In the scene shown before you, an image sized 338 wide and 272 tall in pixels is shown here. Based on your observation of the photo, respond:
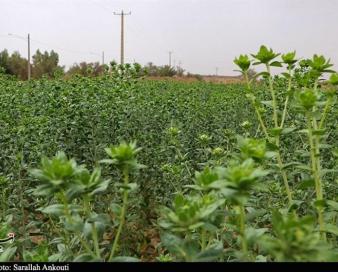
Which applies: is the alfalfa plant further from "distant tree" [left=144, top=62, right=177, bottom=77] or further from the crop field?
"distant tree" [left=144, top=62, right=177, bottom=77]

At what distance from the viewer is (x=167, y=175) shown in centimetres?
389

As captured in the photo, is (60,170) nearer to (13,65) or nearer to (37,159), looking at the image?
(37,159)

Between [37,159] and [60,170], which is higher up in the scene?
[60,170]

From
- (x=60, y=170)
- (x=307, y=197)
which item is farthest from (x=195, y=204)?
(x=307, y=197)

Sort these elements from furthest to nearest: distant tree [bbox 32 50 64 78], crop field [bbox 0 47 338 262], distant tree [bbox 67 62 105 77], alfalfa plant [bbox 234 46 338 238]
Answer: distant tree [bbox 32 50 64 78], distant tree [bbox 67 62 105 77], alfalfa plant [bbox 234 46 338 238], crop field [bbox 0 47 338 262]

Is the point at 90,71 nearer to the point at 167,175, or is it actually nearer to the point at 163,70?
the point at 167,175

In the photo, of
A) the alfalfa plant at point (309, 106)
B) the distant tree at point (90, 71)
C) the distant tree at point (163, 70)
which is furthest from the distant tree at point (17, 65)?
the alfalfa plant at point (309, 106)

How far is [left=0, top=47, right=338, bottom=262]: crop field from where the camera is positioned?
48.5 inches

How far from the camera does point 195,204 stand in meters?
1.23

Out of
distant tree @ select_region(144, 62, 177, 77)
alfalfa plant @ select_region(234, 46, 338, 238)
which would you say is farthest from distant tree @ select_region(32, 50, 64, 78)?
alfalfa plant @ select_region(234, 46, 338, 238)

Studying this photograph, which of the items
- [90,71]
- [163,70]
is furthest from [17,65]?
[90,71]

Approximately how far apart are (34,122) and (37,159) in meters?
0.33

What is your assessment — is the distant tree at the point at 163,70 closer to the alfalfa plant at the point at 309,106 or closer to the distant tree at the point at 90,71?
the distant tree at the point at 90,71

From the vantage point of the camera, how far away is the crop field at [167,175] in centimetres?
123
